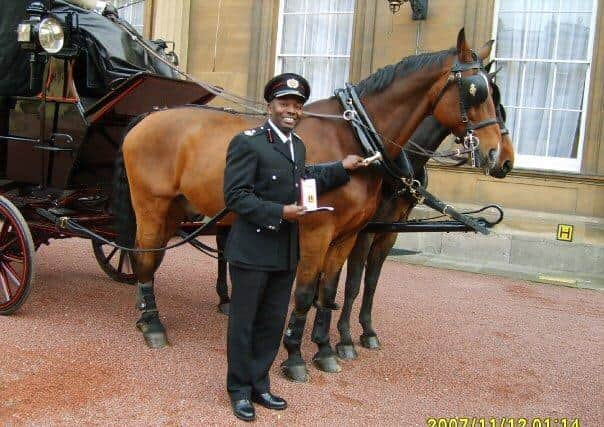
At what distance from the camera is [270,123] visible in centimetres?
348

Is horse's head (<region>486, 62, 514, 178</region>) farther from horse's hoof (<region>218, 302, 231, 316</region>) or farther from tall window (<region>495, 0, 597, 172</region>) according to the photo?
tall window (<region>495, 0, 597, 172</region>)

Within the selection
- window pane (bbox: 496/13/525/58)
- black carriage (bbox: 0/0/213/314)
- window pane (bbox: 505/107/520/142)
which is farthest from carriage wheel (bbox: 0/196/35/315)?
window pane (bbox: 496/13/525/58)

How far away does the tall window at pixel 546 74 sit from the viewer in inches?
352

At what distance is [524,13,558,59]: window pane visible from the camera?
29.8 feet

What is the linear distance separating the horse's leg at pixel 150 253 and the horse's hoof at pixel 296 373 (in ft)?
3.35

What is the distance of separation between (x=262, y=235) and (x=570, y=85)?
23.4ft

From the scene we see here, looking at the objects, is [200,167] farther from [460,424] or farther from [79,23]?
[460,424]

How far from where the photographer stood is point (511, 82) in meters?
9.37

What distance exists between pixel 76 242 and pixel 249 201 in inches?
238

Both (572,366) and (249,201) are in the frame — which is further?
(572,366)

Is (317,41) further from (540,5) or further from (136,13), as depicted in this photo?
(136,13)

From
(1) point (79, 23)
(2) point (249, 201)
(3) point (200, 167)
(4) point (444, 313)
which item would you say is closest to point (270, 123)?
(2) point (249, 201)

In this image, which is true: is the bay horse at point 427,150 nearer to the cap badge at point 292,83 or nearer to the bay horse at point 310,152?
the bay horse at point 310,152

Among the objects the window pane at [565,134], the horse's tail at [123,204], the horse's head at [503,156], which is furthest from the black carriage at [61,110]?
the window pane at [565,134]
